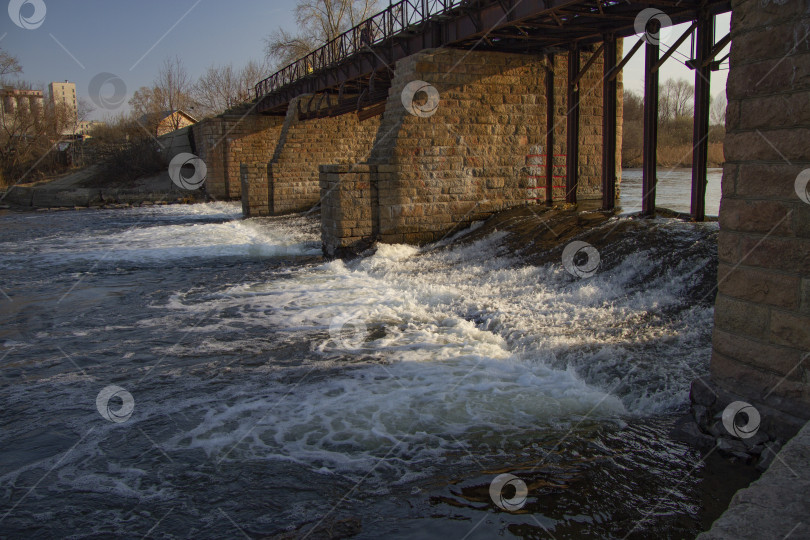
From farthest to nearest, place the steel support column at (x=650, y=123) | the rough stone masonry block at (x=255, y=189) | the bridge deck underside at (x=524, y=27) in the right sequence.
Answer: the rough stone masonry block at (x=255, y=189) < the steel support column at (x=650, y=123) < the bridge deck underside at (x=524, y=27)

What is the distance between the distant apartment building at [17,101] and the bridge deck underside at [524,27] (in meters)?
39.6

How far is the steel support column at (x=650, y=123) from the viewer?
36.1 ft

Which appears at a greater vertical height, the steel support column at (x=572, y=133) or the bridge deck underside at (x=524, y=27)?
the bridge deck underside at (x=524, y=27)

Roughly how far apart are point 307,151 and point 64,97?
38462 mm

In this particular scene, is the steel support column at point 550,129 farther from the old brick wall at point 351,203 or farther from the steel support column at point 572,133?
the old brick wall at point 351,203

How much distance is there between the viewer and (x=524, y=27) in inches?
472

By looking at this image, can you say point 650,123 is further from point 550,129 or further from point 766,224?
point 766,224

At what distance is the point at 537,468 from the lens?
452 centimetres

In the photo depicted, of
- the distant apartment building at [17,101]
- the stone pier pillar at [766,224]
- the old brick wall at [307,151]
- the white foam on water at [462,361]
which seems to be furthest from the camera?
the distant apartment building at [17,101]

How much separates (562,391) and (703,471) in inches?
70.0

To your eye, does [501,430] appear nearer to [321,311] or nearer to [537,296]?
[537,296]

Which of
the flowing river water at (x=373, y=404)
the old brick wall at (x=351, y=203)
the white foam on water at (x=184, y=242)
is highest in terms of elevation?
the old brick wall at (x=351, y=203)

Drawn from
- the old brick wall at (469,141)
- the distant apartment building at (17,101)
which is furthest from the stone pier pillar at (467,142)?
the distant apartment building at (17,101)

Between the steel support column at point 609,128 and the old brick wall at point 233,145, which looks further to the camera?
the old brick wall at point 233,145
